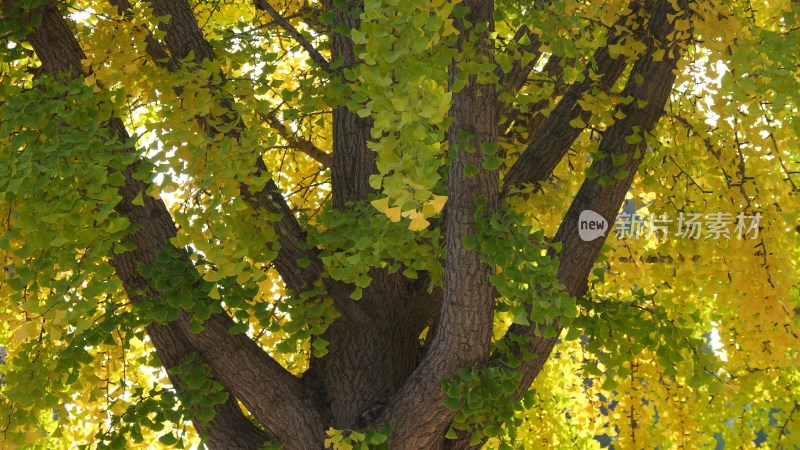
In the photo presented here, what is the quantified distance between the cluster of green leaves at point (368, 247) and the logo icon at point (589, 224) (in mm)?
450

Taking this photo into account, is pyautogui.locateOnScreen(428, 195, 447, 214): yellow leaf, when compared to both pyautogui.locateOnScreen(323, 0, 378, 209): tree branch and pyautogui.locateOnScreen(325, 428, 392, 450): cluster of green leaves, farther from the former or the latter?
pyautogui.locateOnScreen(323, 0, 378, 209): tree branch

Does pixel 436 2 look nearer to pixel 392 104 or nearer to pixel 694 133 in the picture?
pixel 392 104

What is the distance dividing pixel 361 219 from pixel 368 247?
205 millimetres

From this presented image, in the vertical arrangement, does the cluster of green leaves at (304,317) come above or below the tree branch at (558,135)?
below

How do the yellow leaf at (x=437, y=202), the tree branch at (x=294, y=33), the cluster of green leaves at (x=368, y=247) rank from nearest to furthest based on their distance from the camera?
the yellow leaf at (x=437, y=202)
the cluster of green leaves at (x=368, y=247)
the tree branch at (x=294, y=33)

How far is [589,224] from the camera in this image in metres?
2.56

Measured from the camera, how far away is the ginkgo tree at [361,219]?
2.10 metres

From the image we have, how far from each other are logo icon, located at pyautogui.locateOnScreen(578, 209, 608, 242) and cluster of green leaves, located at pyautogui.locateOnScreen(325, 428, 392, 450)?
0.86 meters

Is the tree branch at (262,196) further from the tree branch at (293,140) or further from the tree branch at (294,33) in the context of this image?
the tree branch at (293,140)

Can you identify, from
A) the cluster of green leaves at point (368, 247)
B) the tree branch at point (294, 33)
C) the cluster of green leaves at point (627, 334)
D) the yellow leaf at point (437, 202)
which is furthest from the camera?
the cluster of green leaves at point (627, 334)

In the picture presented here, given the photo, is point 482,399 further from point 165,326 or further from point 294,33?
point 294,33

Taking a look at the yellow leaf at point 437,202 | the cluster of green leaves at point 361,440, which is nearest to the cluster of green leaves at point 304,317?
the cluster of green leaves at point 361,440

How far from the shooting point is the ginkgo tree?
6.88ft

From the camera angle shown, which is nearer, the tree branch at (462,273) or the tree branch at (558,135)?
the tree branch at (462,273)
